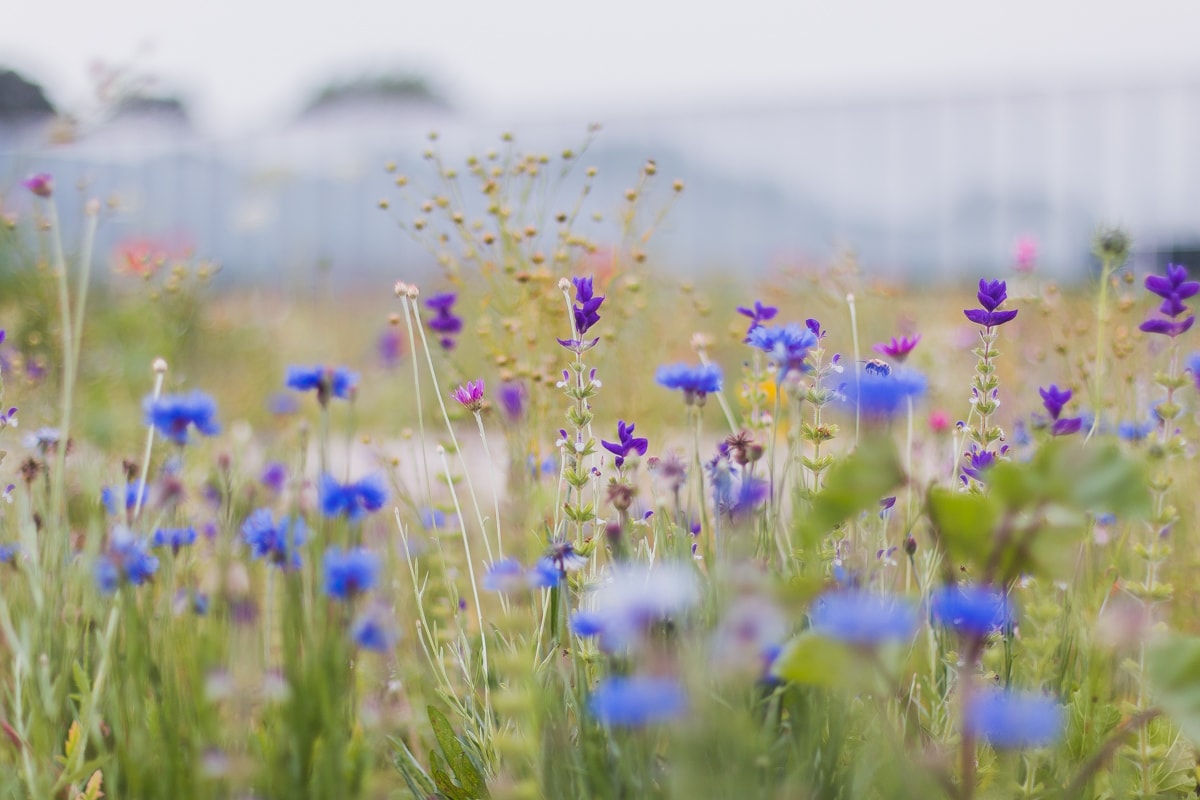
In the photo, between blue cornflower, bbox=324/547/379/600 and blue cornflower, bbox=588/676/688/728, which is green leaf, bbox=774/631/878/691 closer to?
blue cornflower, bbox=588/676/688/728

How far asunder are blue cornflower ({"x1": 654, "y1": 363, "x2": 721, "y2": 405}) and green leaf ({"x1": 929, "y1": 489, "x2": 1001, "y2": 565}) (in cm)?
40

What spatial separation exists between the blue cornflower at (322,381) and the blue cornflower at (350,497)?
0.10 meters

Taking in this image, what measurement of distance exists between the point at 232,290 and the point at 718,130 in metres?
4.83

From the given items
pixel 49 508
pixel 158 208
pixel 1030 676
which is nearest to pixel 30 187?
pixel 49 508

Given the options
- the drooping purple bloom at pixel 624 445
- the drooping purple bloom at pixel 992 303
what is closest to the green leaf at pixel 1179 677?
the drooping purple bloom at pixel 992 303

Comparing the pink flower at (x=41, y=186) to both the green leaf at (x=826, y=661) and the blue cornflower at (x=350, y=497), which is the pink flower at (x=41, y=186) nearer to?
the blue cornflower at (x=350, y=497)

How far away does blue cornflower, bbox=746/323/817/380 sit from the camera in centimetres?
120

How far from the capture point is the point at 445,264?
84.0 inches

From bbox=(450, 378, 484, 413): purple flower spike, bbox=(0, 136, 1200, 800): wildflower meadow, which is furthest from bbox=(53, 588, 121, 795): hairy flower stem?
bbox=(450, 378, 484, 413): purple flower spike

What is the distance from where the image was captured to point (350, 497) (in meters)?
1.15

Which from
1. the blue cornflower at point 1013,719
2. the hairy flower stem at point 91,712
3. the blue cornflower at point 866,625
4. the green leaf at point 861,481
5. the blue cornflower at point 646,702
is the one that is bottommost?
the hairy flower stem at point 91,712

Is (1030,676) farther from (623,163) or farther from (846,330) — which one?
(623,163)

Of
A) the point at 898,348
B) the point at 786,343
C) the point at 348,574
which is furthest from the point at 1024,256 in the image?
the point at 348,574

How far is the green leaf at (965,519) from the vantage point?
0.86 m
